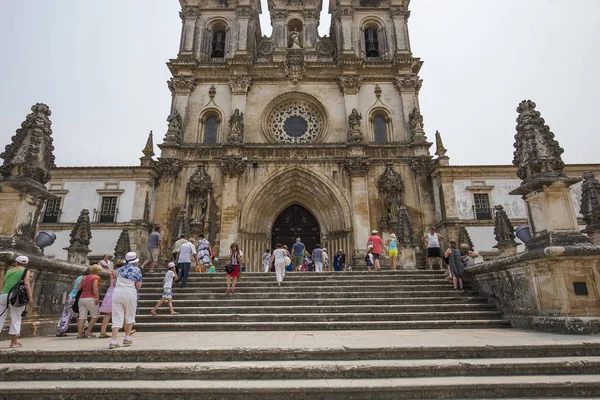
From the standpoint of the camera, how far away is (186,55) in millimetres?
22594

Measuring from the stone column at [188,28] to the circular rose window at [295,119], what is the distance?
693 cm

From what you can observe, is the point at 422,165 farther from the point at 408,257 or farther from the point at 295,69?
the point at 295,69

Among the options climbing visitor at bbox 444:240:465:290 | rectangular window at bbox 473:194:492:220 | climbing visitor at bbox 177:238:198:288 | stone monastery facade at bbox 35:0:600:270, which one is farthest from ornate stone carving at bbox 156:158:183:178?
rectangular window at bbox 473:194:492:220

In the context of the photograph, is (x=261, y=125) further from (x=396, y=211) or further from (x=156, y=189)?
(x=396, y=211)

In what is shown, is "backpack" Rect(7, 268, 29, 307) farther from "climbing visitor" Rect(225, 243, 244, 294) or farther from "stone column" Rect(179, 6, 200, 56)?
"stone column" Rect(179, 6, 200, 56)

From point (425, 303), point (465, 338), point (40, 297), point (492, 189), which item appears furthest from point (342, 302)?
point (492, 189)

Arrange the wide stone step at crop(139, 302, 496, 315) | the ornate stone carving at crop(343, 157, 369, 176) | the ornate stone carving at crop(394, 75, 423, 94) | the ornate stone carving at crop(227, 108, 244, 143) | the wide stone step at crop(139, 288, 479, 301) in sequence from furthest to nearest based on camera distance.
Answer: the ornate stone carving at crop(394, 75, 423, 94) < the ornate stone carving at crop(227, 108, 244, 143) < the ornate stone carving at crop(343, 157, 369, 176) < the wide stone step at crop(139, 288, 479, 301) < the wide stone step at crop(139, 302, 496, 315)

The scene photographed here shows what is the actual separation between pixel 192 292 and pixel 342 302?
4464 mm

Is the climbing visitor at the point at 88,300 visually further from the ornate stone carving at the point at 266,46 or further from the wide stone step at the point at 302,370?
the ornate stone carving at the point at 266,46

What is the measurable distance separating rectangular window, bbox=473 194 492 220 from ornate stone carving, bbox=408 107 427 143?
446cm

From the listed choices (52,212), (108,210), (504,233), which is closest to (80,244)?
(108,210)

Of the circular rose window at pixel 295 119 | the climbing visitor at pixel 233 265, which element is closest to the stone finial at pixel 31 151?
the climbing visitor at pixel 233 265

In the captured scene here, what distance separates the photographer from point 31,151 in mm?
7309

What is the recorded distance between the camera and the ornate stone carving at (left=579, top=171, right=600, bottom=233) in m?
11.1
